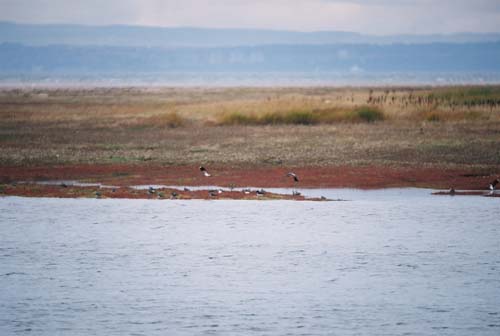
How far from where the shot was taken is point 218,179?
2617cm

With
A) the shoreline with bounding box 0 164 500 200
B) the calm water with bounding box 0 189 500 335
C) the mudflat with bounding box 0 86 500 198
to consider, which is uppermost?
the mudflat with bounding box 0 86 500 198

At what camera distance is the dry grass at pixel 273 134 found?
30.2 metres

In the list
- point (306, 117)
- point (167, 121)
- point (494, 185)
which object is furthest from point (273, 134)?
point (494, 185)

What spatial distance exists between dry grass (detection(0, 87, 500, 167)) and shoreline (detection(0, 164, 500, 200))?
1.28 metres

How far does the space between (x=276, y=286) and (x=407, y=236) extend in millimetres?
4839

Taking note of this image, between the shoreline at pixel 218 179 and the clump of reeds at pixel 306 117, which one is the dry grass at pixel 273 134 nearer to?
the clump of reeds at pixel 306 117

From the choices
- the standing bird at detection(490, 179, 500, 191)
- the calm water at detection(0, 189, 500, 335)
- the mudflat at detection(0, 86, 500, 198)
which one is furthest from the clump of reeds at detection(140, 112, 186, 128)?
the standing bird at detection(490, 179, 500, 191)

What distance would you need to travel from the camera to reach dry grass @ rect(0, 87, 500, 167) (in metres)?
30.2

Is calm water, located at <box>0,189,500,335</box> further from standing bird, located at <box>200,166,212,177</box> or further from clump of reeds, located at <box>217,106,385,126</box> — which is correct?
clump of reeds, located at <box>217,106,385,126</box>

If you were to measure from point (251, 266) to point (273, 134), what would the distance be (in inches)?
818

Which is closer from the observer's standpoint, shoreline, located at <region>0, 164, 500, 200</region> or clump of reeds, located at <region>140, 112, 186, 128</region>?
shoreline, located at <region>0, 164, 500, 200</region>

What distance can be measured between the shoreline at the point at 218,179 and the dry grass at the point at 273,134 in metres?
1.28

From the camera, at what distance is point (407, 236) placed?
19.1m

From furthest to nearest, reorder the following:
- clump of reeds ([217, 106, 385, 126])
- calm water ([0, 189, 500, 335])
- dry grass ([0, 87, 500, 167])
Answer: clump of reeds ([217, 106, 385, 126]), dry grass ([0, 87, 500, 167]), calm water ([0, 189, 500, 335])
